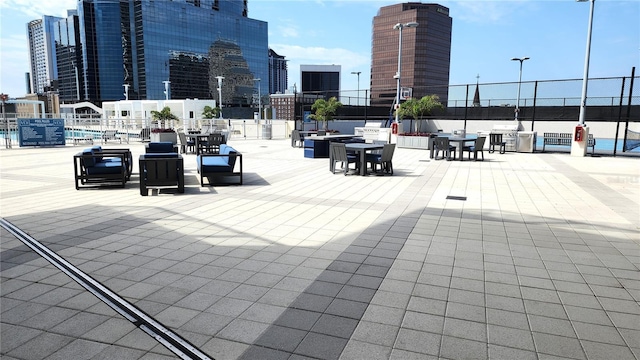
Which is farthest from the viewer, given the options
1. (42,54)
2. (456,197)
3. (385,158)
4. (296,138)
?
(42,54)

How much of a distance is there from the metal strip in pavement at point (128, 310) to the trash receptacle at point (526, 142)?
2057cm

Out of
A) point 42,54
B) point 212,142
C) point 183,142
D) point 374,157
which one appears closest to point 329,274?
point 374,157

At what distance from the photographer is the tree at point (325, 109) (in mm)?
29297

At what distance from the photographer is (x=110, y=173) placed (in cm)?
964

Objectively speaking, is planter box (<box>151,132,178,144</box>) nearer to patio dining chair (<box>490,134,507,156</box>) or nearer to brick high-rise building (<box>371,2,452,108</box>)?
patio dining chair (<box>490,134,507,156</box>)

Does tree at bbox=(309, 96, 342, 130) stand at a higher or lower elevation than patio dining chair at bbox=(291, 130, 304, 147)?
higher

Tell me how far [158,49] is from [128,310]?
379ft

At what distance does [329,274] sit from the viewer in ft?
14.6

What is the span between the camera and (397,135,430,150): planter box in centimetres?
2155

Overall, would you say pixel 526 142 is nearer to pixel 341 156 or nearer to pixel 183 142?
pixel 341 156

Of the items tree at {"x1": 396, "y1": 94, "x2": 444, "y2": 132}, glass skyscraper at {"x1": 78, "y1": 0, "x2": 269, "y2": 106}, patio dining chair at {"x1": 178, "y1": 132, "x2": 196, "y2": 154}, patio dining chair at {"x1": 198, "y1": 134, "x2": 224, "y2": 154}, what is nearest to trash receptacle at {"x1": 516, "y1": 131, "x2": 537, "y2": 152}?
tree at {"x1": 396, "y1": 94, "x2": 444, "y2": 132}

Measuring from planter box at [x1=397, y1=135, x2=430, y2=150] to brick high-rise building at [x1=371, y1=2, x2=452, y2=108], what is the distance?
88.0 metres

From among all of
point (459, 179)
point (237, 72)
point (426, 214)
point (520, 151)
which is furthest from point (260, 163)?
point (237, 72)

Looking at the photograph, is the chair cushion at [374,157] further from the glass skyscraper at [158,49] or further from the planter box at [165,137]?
the glass skyscraper at [158,49]
